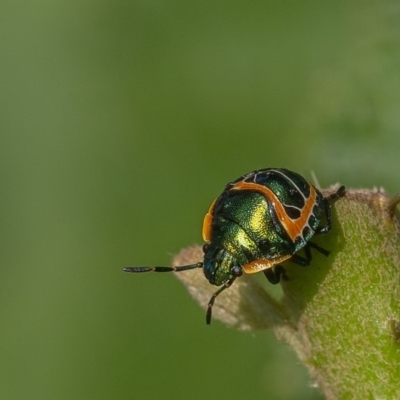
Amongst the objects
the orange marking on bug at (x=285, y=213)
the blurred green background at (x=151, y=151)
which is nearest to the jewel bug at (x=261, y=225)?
the orange marking on bug at (x=285, y=213)

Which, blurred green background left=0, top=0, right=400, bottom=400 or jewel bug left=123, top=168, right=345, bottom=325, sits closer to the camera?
jewel bug left=123, top=168, right=345, bottom=325

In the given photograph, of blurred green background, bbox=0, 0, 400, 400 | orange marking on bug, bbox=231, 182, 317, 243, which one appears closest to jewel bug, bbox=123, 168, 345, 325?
orange marking on bug, bbox=231, 182, 317, 243

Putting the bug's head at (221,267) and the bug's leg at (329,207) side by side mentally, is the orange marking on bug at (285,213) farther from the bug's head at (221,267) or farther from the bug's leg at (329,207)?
the bug's head at (221,267)

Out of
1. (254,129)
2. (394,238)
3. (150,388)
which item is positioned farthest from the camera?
(254,129)

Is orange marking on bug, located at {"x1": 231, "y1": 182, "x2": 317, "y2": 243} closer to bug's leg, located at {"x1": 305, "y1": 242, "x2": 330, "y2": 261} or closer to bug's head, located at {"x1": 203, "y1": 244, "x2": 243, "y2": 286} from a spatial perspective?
bug's leg, located at {"x1": 305, "y1": 242, "x2": 330, "y2": 261}

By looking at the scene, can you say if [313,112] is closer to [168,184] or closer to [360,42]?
[360,42]

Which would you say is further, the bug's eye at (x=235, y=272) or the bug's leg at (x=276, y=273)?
the bug's eye at (x=235, y=272)

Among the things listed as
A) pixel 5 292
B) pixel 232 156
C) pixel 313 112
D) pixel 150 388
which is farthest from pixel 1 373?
pixel 313 112
